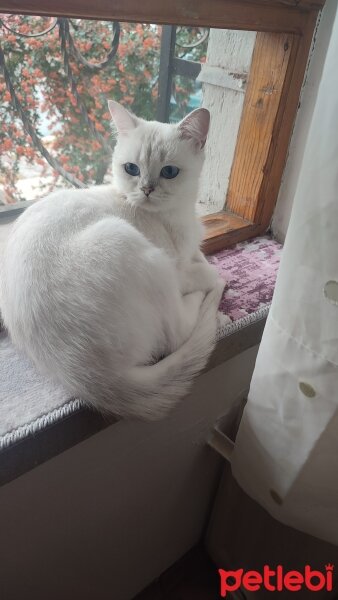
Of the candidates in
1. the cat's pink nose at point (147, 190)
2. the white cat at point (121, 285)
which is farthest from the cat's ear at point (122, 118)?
the cat's pink nose at point (147, 190)

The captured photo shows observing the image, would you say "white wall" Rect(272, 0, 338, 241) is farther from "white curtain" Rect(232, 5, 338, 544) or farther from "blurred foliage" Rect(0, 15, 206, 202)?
"white curtain" Rect(232, 5, 338, 544)

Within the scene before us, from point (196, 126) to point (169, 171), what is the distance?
0.08 m

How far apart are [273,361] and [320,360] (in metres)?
0.07

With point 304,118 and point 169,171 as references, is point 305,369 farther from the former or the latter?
point 304,118

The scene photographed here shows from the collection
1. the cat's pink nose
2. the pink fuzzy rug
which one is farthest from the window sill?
the cat's pink nose

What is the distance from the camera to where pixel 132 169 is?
688mm

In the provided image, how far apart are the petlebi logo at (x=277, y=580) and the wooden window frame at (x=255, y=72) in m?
0.61

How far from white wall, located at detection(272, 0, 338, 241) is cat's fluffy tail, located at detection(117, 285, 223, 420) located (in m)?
0.37

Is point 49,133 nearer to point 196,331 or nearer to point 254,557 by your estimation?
point 196,331

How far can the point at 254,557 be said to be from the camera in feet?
2.61

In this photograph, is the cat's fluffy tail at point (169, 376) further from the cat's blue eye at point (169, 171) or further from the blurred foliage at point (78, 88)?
the blurred foliage at point (78, 88)

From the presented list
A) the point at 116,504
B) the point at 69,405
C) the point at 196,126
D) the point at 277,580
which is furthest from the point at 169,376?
the point at 277,580

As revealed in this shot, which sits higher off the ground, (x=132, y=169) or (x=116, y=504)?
(x=132, y=169)

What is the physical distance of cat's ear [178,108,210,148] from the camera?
661 millimetres
